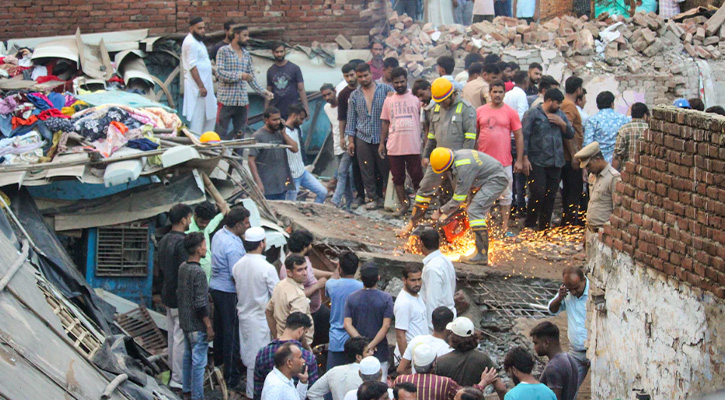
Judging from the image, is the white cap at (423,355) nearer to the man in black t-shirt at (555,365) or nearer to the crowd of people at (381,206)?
the crowd of people at (381,206)

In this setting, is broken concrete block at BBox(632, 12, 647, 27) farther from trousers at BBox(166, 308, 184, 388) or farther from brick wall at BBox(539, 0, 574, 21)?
trousers at BBox(166, 308, 184, 388)

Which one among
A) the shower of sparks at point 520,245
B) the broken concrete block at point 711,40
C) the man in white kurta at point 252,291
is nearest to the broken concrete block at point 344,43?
the shower of sparks at point 520,245

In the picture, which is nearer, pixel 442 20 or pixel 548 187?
pixel 548 187

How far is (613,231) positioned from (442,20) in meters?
10.4

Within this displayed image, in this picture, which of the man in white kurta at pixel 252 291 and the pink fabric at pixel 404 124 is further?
the pink fabric at pixel 404 124

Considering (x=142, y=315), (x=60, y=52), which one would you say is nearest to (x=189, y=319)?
(x=142, y=315)

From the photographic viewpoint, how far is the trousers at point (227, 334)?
28.6 feet

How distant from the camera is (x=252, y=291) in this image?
824cm

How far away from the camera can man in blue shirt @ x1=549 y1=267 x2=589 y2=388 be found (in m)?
7.40

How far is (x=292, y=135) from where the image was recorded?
38.7 ft

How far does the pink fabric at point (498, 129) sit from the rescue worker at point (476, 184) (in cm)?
102

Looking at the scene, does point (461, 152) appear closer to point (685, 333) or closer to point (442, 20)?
point (685, 333)

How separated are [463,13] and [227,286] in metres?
10.3

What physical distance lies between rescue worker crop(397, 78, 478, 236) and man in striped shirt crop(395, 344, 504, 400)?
13.9 feet
